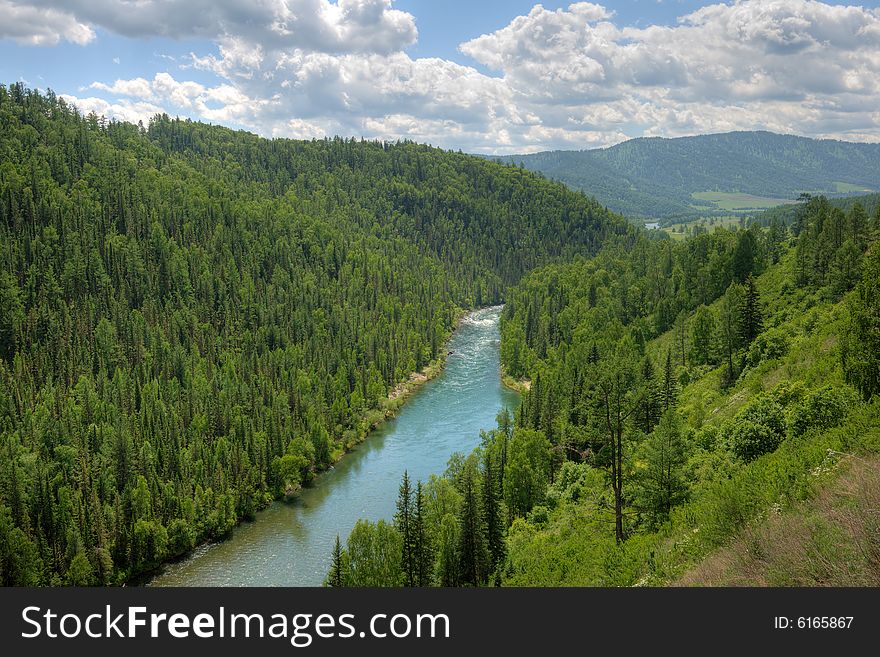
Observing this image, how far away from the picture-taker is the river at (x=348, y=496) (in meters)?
71.8

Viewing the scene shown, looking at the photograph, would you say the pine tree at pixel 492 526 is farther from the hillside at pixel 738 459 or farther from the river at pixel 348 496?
the river at pixel 348 496

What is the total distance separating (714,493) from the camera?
3103 cm

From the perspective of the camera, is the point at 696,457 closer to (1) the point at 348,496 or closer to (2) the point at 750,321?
(2) the point at 750,321

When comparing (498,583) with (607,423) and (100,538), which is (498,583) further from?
(100,538)

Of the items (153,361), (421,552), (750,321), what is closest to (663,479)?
(421,552)

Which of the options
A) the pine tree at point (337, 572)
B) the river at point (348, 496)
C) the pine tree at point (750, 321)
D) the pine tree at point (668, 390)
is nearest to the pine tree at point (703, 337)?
the pine tree at point (750, 321)

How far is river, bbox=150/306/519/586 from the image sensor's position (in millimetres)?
71750

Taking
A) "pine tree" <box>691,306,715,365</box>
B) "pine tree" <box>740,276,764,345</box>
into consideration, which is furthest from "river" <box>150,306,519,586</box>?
"pine tree" <box>740,276,764,345</box>

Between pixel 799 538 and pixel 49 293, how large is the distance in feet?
518

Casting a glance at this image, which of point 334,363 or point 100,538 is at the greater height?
point 334,363

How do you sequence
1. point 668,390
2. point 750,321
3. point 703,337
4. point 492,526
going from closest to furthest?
point 492,526
point 668,390
point 750,321
point 703,337

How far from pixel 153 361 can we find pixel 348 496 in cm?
6173

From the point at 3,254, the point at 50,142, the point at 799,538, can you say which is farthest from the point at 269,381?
the point at 50,142

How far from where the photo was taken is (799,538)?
20.6 meters
